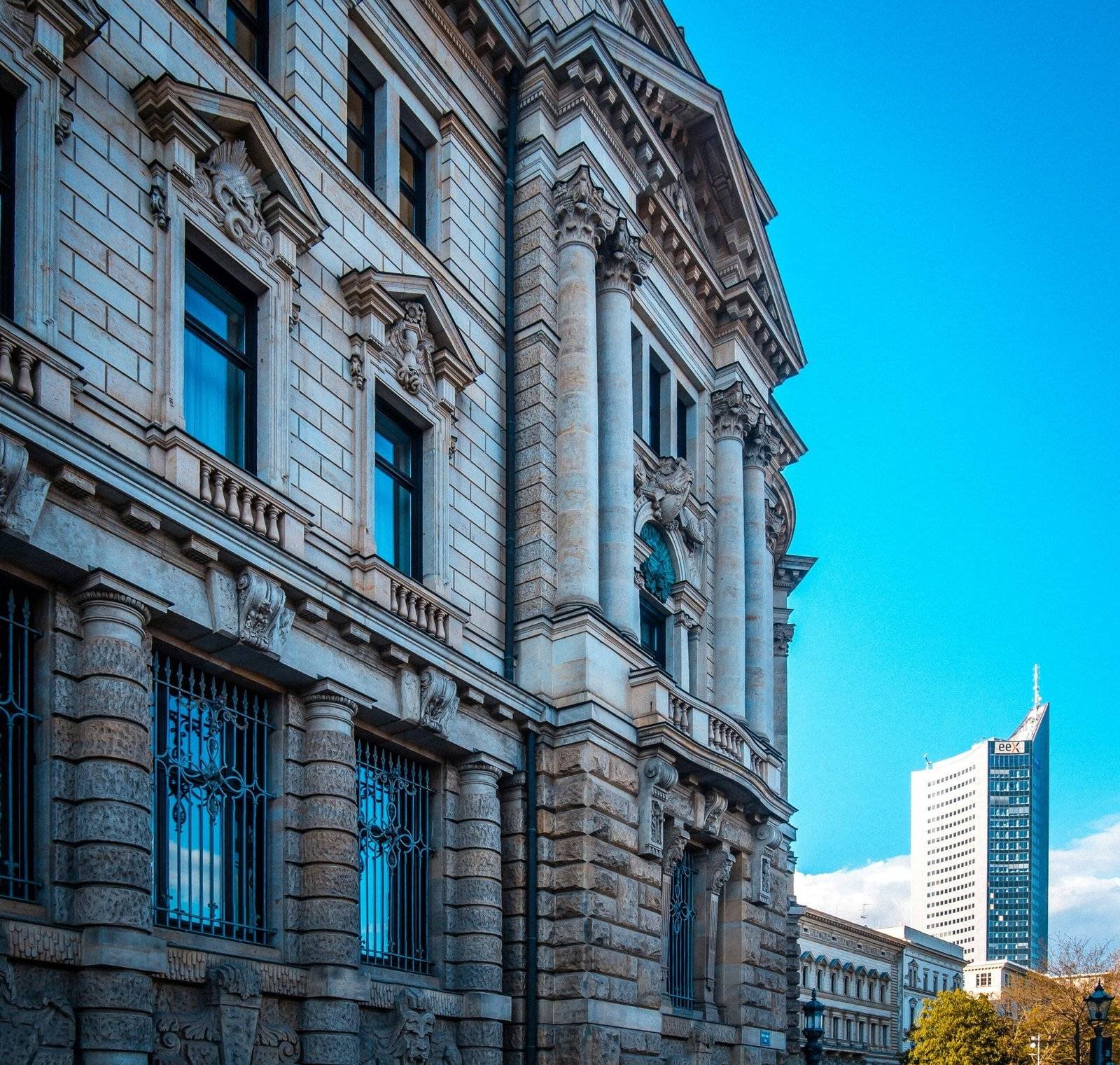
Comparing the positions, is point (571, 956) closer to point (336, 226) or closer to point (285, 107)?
point (336, 226)

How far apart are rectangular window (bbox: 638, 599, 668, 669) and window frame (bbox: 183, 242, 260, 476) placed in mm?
10920

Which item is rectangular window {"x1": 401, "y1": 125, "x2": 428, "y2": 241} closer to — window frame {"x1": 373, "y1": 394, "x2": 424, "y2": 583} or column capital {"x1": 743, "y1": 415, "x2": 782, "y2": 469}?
window frame {"x1": 373, "y1": 394, "x2": 424, "y2": 583}

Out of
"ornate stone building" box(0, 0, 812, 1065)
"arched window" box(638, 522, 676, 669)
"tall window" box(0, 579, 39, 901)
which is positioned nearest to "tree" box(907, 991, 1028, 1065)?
"ornate stone building" box(0, 0, 812, 1065)

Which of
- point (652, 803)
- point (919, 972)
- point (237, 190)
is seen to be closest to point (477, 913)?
point (652, 803)

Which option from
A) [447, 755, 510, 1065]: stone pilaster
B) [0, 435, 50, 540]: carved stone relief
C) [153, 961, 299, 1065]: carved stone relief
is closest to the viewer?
[0, 435, 50, 540]: carved stone relief

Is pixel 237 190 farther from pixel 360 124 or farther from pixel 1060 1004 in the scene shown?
pixel 1060 1004

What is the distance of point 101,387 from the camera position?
1584cm

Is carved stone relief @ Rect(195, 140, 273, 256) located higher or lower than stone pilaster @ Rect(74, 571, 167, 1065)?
higher

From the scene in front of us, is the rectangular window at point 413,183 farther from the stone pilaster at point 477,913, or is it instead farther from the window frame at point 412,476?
the stone pilaster at point 477,913

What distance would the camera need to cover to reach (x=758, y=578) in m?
32.1

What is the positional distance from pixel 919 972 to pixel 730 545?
294ft

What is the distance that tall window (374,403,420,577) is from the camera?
21047 mm

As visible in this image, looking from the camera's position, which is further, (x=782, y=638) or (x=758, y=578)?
(x=782, y=638)

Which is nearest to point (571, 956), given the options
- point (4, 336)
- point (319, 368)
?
point (319, 368)
